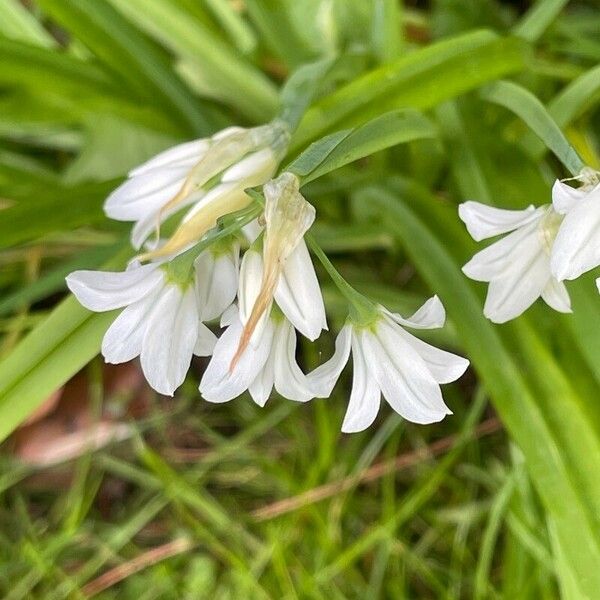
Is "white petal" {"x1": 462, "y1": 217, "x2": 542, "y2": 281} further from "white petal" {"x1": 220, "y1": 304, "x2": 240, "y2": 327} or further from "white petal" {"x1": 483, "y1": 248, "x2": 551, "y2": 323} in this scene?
"white petal" {"x1": 220, "y1": 304, "x2": 240, "y2": 327}

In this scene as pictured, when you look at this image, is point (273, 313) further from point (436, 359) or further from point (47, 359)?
point (47, 359)

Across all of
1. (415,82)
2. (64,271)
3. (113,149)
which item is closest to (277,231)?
(415,82)

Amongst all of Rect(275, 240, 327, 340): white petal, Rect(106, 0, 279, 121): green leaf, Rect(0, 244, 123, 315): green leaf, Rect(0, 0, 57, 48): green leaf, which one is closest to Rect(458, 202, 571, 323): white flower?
Rect(275, 240, 327, 340): white petal

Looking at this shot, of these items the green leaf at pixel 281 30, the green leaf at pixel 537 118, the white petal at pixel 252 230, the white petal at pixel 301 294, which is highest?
the green leaf at pixel 281 30

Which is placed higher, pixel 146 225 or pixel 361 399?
pixel 146 225

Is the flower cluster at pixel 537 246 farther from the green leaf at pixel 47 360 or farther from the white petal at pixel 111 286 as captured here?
the green leaf at pixel 47 360

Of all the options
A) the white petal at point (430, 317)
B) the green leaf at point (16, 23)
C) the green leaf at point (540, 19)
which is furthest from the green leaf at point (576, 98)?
the green leaf at point (16, 23)

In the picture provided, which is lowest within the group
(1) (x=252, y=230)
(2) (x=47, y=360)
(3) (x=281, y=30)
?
(2) (x=47, y=360)
